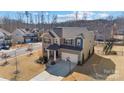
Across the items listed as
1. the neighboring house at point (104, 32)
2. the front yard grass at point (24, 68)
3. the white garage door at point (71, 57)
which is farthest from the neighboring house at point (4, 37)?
the neighboring house at point (104, 32)

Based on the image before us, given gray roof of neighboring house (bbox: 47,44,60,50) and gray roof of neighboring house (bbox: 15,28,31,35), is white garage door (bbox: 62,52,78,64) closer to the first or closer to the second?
gray roof of neighboring house (bbox: 47,44,60,50)

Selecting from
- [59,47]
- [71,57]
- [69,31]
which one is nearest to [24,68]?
[59,47]

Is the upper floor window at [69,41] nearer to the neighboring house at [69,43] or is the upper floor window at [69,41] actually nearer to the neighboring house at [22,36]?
the neighboring house at [69,43]

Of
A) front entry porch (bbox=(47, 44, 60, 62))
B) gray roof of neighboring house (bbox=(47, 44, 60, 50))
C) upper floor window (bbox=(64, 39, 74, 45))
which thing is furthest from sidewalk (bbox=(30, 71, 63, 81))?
upper floor window (bbox=(64, 39, 74, 45))
